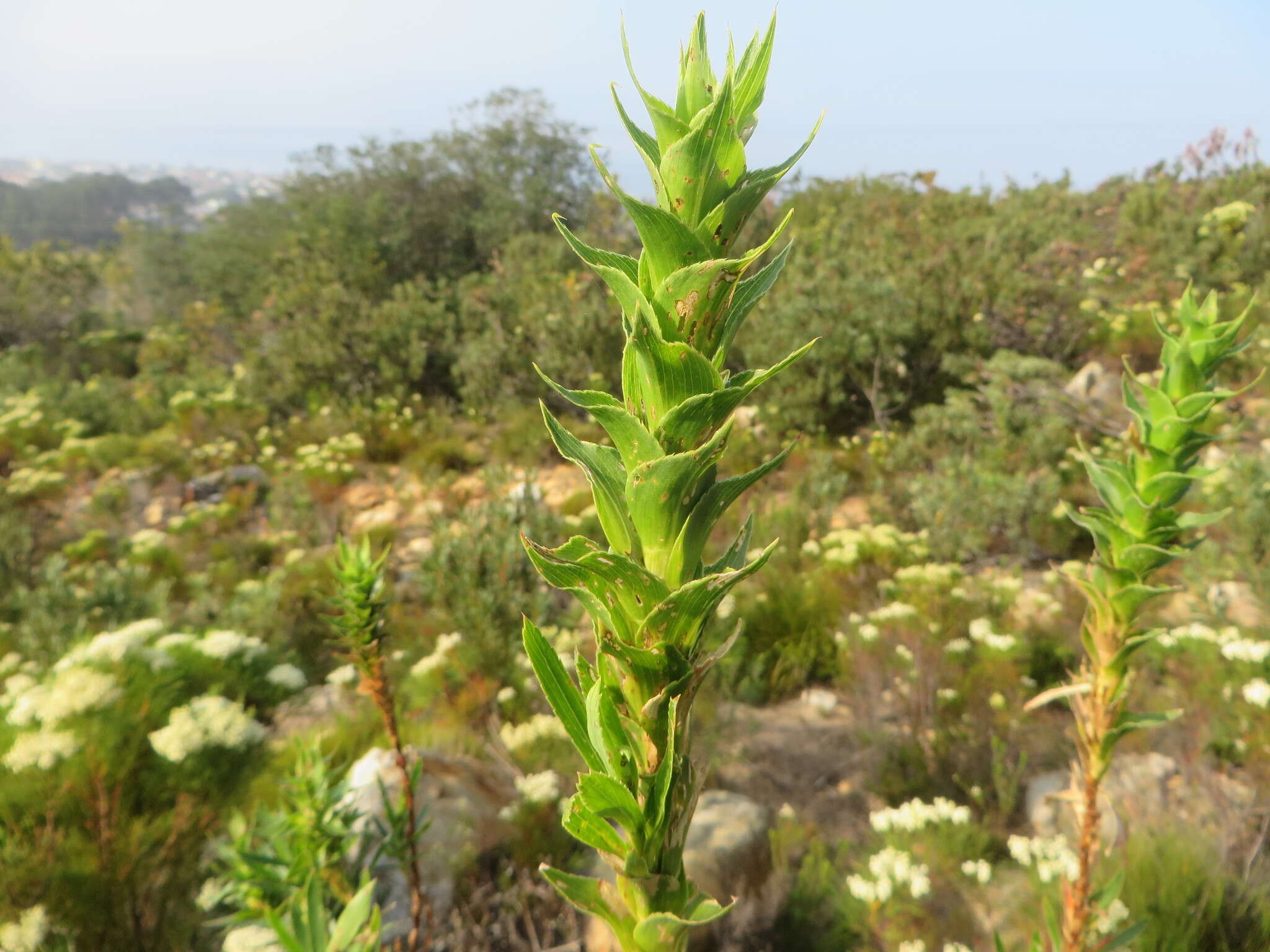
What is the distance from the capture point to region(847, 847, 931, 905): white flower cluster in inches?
103

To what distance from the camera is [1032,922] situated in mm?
2777

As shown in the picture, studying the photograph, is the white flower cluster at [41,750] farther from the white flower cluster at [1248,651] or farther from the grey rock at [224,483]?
the grey rock at [224,483]

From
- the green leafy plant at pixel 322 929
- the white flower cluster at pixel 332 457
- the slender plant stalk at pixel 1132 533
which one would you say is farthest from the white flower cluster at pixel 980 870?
the white flower cluster at pixel 332 457

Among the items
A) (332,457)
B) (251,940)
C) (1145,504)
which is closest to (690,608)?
(1145,504)

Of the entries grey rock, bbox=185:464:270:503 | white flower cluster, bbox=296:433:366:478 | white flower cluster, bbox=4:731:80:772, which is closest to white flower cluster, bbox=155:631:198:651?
white flower cluster, bbox=4:731:80:772

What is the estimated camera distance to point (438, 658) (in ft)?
14.3

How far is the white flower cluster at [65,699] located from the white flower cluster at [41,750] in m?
0.09

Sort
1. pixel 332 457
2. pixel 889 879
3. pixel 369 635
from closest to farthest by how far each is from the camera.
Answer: pixel 369 635, pixel 889 879, pixel 332 457

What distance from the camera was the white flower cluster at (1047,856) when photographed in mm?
2574

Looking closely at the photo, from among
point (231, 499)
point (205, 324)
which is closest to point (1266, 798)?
point (231, 499)

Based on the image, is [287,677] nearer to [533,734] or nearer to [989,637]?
[533,734]

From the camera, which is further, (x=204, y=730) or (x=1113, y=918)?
(x=204, y=730)

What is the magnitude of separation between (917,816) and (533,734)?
1936mm

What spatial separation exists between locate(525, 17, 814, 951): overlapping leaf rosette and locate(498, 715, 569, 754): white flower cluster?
9.95 feet
